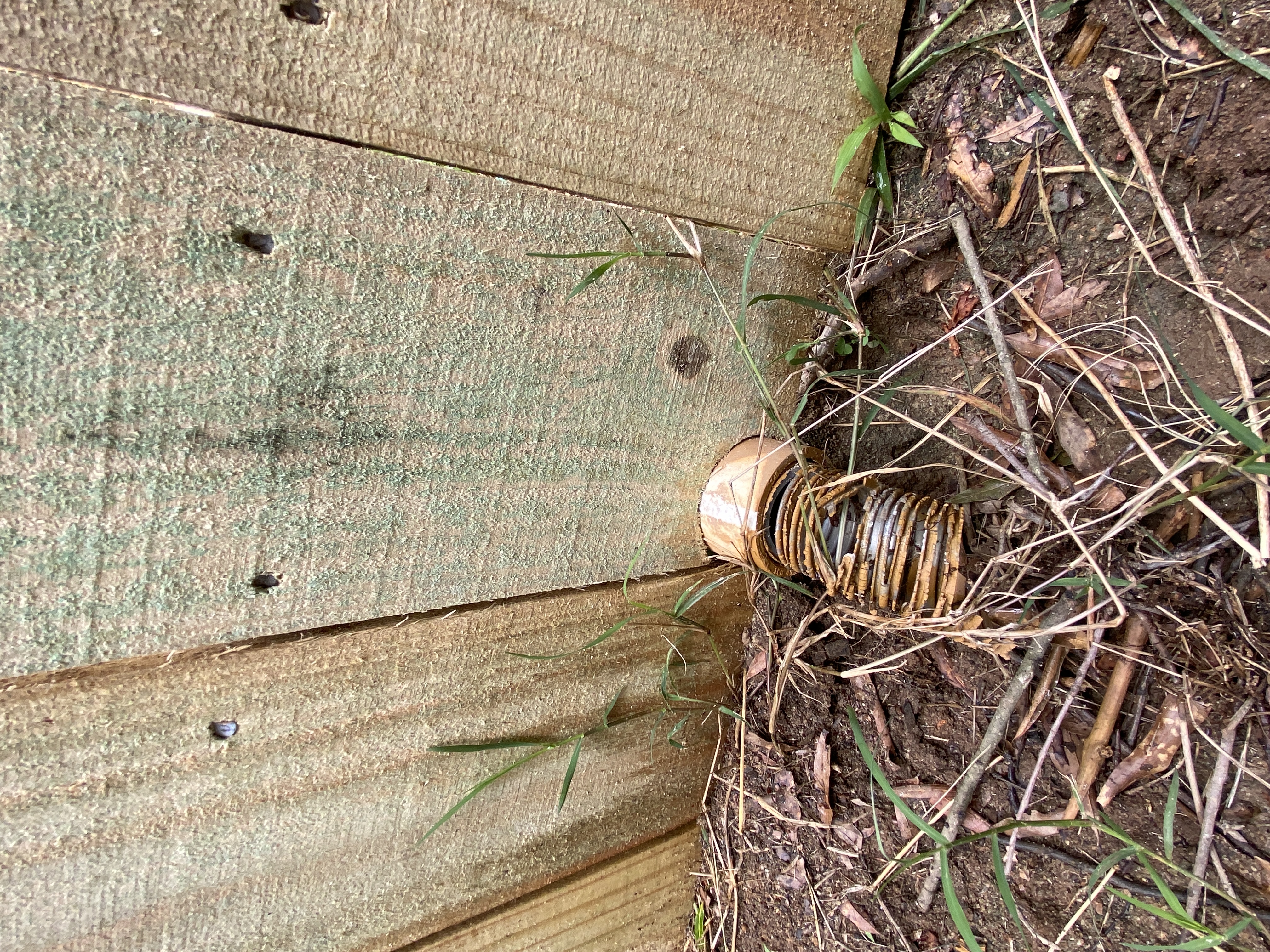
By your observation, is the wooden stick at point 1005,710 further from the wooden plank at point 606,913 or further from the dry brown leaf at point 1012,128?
the dry brown leaf at point 1012,128

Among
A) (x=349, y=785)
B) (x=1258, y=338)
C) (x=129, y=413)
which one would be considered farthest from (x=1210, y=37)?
(x=349, y=785)

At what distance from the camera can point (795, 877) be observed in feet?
4.08

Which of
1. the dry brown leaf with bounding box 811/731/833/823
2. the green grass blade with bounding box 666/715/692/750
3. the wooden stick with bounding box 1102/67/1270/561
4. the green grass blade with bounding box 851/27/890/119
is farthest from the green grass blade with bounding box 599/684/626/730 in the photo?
the green grass blade with bounding box 851/27/890/119

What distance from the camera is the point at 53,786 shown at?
29.3 inches

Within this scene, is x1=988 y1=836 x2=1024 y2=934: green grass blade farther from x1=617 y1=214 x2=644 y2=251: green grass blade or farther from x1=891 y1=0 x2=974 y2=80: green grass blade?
x1=891 y1=0 x2=974 y2=80: green grass blade

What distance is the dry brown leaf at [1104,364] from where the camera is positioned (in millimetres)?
900

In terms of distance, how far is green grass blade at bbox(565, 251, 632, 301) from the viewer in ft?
2.88

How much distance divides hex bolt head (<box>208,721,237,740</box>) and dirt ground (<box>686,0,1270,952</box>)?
2.67ft

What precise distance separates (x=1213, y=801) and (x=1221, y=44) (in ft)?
2.86

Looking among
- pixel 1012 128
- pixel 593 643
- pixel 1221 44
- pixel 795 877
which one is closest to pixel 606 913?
pixel 795 877

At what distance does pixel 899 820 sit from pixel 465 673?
2.33ft

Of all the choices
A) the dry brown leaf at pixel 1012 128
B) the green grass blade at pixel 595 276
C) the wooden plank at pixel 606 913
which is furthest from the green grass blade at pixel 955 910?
the dry brown leaf at pixel 1012 128

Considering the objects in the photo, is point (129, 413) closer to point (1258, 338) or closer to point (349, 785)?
point (349, 785)

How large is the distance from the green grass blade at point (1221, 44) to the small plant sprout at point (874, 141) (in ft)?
1.02
